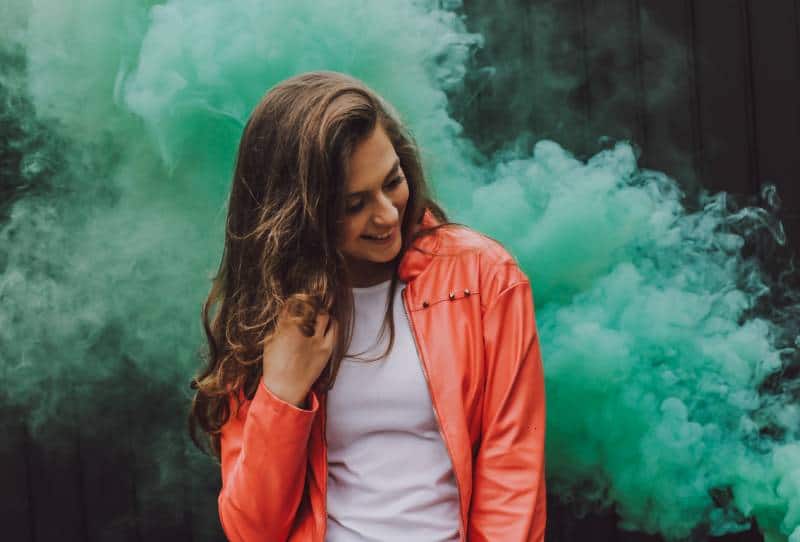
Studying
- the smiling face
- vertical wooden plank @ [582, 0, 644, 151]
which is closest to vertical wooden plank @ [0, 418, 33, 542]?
the smiling face

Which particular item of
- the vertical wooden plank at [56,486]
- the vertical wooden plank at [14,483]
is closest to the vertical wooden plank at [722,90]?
the vertical wooden plank at [56,486]

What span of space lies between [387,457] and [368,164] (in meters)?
0.57

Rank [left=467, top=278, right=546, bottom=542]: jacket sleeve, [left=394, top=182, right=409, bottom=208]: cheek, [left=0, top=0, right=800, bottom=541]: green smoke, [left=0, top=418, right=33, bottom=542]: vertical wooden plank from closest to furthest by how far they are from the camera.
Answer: [left=467, top=278, right=546, bottom=542]: jacket sleeve → [left=394, top=182, right=409, bottom=208]: cheek → [left=0, top=0, right=800, bottom=541]: green smoke → [left=0, top=418, right=33, bottom=542]: vertical wooden plank

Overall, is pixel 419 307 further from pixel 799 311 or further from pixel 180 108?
pixel 799 311

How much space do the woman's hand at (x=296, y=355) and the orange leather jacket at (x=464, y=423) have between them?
0.03 m

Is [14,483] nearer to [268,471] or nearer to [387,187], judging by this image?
[268,471]

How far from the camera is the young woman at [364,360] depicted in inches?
68.9

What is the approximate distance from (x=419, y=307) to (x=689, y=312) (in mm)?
1309

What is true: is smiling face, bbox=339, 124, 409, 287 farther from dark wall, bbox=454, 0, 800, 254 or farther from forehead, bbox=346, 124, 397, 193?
dark wall, bbox=454, 0, 800, 254

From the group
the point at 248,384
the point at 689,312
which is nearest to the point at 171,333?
the point at 248,384

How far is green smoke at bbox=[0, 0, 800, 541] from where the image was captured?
9.11 ft

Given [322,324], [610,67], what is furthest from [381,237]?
[610,67]

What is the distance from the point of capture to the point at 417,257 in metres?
1.89

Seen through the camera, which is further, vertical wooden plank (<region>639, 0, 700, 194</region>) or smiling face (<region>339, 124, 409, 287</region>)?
vertical wooden plank (<region>639, 0, 700, 194</region>)
